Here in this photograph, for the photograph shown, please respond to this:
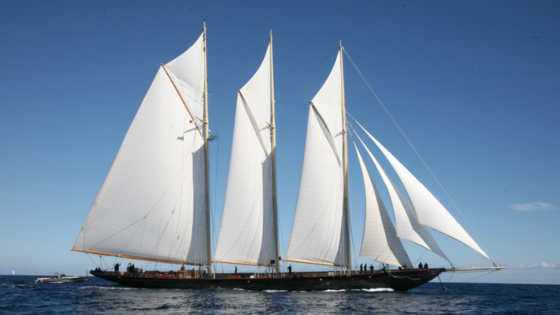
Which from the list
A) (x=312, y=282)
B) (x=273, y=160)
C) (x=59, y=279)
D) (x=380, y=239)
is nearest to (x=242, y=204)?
(x=273, y=160)

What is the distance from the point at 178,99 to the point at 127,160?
852 cm

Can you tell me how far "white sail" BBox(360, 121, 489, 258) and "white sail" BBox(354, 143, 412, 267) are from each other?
3494mm

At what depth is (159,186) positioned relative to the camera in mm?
46781

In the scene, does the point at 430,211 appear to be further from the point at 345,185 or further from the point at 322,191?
the point at 322,191

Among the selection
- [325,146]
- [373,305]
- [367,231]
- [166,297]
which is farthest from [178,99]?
[373,305]

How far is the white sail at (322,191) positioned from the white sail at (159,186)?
10827 mm

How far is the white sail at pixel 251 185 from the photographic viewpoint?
46594 mm

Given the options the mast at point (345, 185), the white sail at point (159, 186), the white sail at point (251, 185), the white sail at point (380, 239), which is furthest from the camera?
the white sail at point (251, 185)

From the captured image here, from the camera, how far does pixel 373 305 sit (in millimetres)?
34250

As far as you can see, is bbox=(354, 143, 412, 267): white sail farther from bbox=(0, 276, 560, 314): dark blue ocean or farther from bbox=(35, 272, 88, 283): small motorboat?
bbox=(35, 272, 88, 283): small motorboat

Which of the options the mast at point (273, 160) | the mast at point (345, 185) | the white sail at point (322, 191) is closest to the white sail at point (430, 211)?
the mast at point (345, 185)

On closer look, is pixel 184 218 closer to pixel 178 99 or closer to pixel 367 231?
pixel 178 99

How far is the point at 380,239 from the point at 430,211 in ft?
18.2

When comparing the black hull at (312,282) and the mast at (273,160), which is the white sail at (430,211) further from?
the mast at (273,160)
